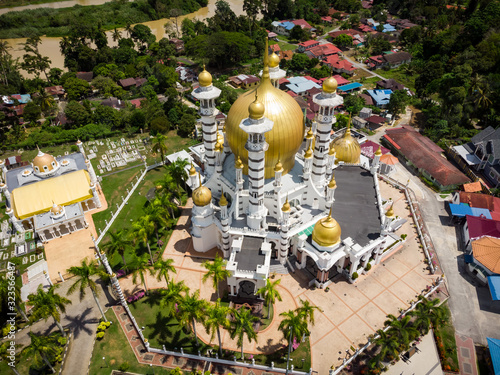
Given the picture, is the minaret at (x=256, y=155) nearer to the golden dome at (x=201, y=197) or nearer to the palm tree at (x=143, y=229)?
the golden dome at (x=201, y=197)

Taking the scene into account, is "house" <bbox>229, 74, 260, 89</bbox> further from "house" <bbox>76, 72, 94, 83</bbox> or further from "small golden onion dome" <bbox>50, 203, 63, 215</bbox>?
"small golden onion dome" <bbox>50, 203, 63, 215</bbox>

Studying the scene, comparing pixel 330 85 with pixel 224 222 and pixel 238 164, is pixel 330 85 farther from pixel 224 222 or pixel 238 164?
pixel 224 222

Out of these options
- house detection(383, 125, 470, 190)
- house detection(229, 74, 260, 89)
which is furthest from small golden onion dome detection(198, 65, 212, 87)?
house detection(229, 74, 260, 89)

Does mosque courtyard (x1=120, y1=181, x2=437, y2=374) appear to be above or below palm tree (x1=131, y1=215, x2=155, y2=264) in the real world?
below

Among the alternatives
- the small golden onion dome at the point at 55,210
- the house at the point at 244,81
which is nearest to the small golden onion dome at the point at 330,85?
the small golden onion dome at the point at 55,210

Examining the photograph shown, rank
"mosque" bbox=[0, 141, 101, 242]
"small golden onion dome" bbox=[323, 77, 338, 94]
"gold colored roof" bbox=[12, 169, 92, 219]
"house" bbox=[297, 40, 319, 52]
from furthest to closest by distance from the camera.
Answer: "house" bbox=[297, 40, 319, 52], "gold colored roof" bbox=[12, 169, 92, 219], "mosque" bbox=[0, 141, 101, 242], "small golden onion dome" bbox=[323, 77, 338, 94]

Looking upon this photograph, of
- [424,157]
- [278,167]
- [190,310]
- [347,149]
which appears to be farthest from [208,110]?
[424,157]
